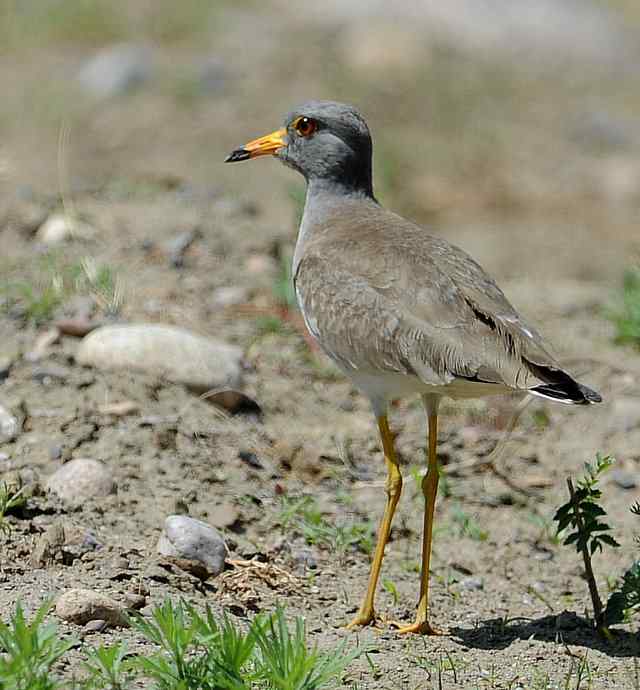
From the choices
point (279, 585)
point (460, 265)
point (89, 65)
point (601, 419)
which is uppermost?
point (89, 65)

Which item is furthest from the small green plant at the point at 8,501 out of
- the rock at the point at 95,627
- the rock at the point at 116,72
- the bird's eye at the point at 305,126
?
the rock at the point at 116,72

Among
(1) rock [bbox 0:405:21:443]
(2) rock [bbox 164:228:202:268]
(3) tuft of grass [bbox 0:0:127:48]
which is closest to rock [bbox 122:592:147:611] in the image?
(1) rock [bbox 0:405:21:443]

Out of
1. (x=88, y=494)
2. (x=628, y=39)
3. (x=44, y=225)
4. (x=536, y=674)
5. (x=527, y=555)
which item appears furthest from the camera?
(x=628, y=39)

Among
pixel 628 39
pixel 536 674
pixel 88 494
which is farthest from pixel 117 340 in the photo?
pixel 628 39

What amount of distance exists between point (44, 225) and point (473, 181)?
4920 millimetres

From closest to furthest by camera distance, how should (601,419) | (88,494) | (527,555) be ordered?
(88,494) → (527,555) → (601,419)

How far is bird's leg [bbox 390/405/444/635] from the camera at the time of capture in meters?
4.61

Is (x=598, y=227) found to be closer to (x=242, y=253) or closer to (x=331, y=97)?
(x=331, y=97)

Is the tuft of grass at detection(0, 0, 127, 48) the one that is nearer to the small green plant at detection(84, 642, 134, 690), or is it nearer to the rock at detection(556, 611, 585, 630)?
the rock at detection(556, 611, 585, 630)

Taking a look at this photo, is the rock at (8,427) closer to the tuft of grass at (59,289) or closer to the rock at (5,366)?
the rock at (5,366)

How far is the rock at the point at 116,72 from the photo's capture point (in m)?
11.6

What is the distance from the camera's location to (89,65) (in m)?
12.1

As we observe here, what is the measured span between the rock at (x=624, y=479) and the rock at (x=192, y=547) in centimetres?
223

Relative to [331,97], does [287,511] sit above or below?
below
